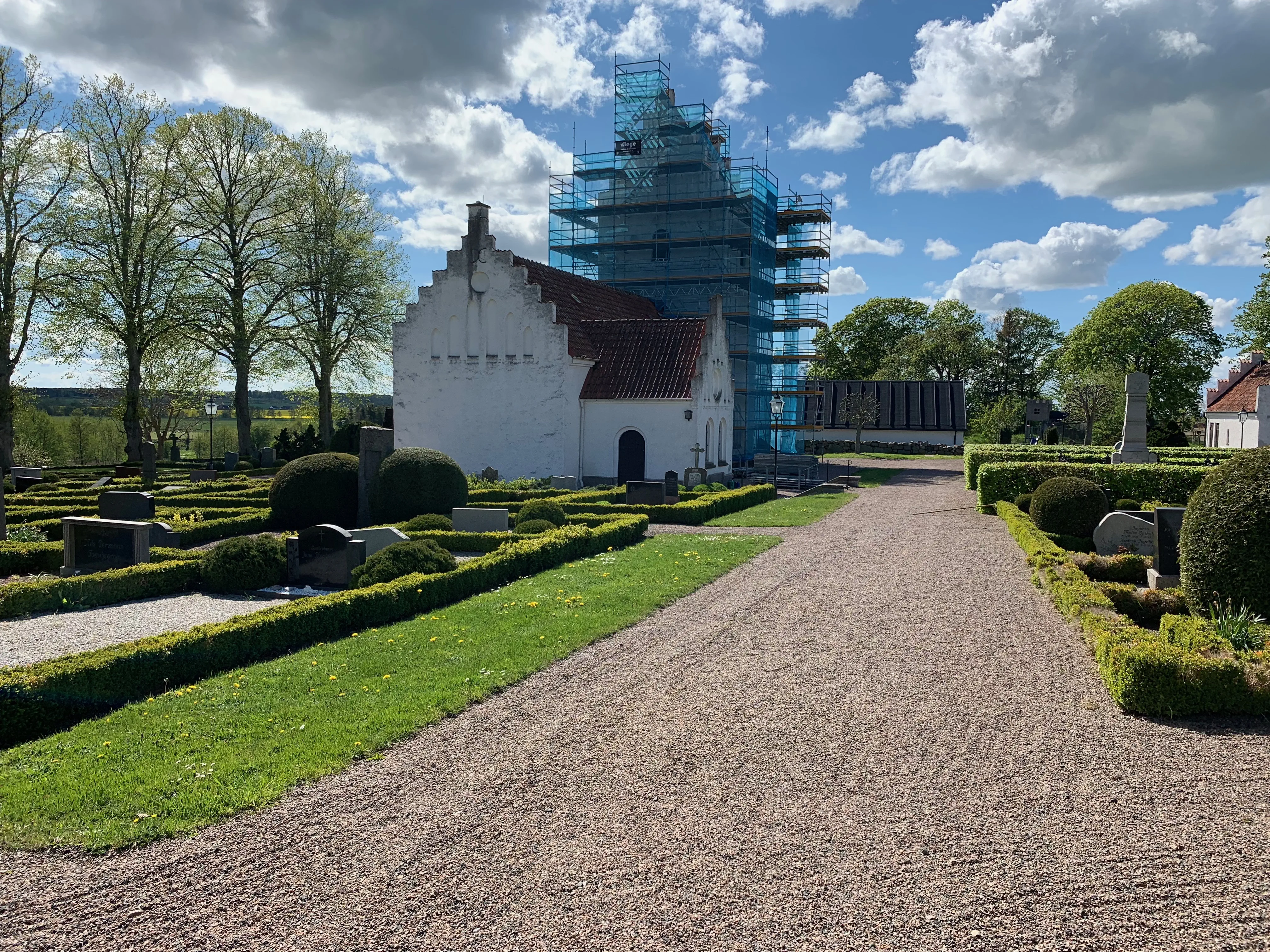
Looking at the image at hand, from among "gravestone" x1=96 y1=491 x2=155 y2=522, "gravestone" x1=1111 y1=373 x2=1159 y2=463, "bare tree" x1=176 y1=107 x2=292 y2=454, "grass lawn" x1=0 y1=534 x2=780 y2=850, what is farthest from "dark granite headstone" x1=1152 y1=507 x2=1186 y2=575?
"bare tree" x1=176 y1=107 x2=292 y2=454

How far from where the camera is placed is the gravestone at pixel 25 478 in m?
25.9

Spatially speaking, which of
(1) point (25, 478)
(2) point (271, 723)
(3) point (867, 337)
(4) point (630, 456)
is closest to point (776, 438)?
(4) point (630, 456)

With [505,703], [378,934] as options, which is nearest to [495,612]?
[505,703]

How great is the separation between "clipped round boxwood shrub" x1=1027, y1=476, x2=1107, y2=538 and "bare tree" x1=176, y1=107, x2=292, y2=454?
106 feet

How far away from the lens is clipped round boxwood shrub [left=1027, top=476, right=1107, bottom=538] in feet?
56.0

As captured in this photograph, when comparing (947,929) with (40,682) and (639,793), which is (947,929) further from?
(40,682)

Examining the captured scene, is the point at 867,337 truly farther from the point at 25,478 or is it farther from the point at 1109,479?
the point at 25,478

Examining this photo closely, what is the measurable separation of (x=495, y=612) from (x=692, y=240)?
32.2 m

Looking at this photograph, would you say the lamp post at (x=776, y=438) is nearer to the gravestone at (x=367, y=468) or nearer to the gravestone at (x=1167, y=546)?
the gravestone at (x=367, y=468)

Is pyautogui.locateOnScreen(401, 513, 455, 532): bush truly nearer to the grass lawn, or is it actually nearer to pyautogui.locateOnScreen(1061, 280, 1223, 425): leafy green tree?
the grass lawn

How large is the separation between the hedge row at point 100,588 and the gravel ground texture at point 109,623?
0.13 meters

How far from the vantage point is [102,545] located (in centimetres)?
1414

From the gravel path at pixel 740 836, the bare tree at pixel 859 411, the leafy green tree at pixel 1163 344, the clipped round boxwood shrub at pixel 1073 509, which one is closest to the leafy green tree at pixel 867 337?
the bare tree at pixel 859 411

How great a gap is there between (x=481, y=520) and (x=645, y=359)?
13684 millimetres
